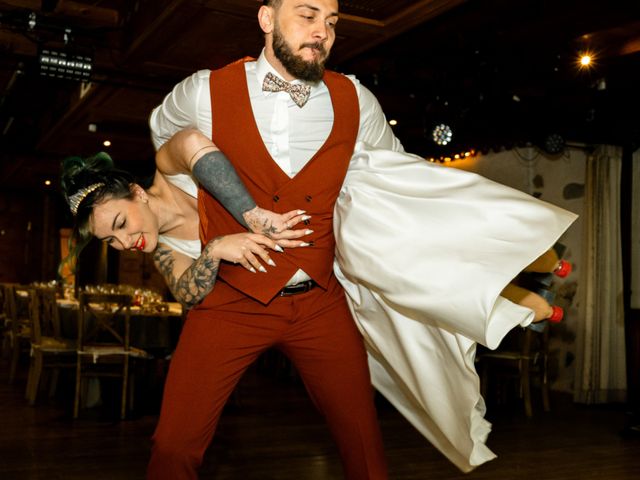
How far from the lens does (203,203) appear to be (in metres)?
2.08

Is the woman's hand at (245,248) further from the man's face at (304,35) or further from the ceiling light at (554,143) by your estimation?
the ceiling light at (554,143)

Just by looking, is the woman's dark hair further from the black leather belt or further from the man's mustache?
the man's mustache

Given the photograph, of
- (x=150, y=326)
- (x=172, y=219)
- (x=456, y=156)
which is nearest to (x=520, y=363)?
(x=150, y=326)

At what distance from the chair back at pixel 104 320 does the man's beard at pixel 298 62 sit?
13.3 feet

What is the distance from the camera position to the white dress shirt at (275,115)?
1971 millimetres

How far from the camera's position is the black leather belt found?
2006 millimetres

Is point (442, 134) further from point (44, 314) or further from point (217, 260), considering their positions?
point (217, 260)

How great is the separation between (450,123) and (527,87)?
3.51 ft

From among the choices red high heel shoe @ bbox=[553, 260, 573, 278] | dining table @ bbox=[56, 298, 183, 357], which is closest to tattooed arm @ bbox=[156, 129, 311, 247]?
red high heel shoe @ bbox=[553, 260, 573, 278]

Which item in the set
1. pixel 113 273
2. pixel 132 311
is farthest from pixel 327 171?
pixel 113 273

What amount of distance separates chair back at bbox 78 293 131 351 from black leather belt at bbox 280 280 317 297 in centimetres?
394

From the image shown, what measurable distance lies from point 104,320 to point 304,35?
4533 millimetres

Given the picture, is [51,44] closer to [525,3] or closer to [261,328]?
[525,3]

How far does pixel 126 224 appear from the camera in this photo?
81.9 inches
